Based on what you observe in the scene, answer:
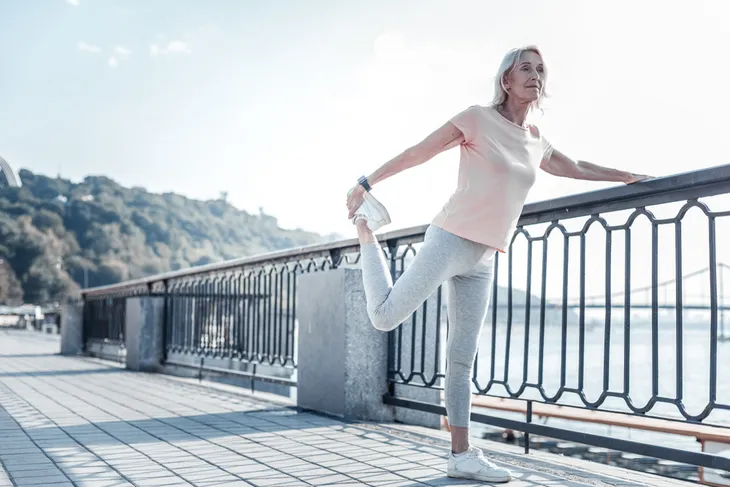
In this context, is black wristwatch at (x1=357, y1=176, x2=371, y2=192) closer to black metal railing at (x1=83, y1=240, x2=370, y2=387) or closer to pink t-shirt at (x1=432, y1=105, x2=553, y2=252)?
pink t-shirt at (x1=432, y1=105, x2=553, y2=252)

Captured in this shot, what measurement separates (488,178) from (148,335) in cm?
818

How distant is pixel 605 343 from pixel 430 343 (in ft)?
6.53

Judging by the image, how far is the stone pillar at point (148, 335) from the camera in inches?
404

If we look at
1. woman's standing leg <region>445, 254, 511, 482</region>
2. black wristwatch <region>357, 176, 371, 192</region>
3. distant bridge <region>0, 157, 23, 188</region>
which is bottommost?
woman's standing leg <region>445, 254, 511, 482</region>

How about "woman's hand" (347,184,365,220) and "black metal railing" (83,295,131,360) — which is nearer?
"woman's hand" (347,184,365,220)

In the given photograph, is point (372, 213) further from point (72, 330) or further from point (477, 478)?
point (72, 330)

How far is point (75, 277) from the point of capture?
98438 millimetres

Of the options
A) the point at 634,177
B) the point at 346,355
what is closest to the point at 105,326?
the point at 346,355

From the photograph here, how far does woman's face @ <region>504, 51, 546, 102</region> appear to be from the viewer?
3006 millimetres

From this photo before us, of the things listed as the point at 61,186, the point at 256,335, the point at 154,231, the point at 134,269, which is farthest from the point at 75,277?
the point at 256,335

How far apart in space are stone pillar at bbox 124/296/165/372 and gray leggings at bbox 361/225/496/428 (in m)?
7.70

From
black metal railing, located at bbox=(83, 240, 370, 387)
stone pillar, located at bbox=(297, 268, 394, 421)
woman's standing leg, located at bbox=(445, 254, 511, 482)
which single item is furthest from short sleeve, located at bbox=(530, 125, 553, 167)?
black metal railing, located at bbox=(83, 240, 370, 387)

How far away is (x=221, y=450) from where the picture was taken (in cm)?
398

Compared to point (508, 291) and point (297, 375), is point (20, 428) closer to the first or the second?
point (297, 375)
